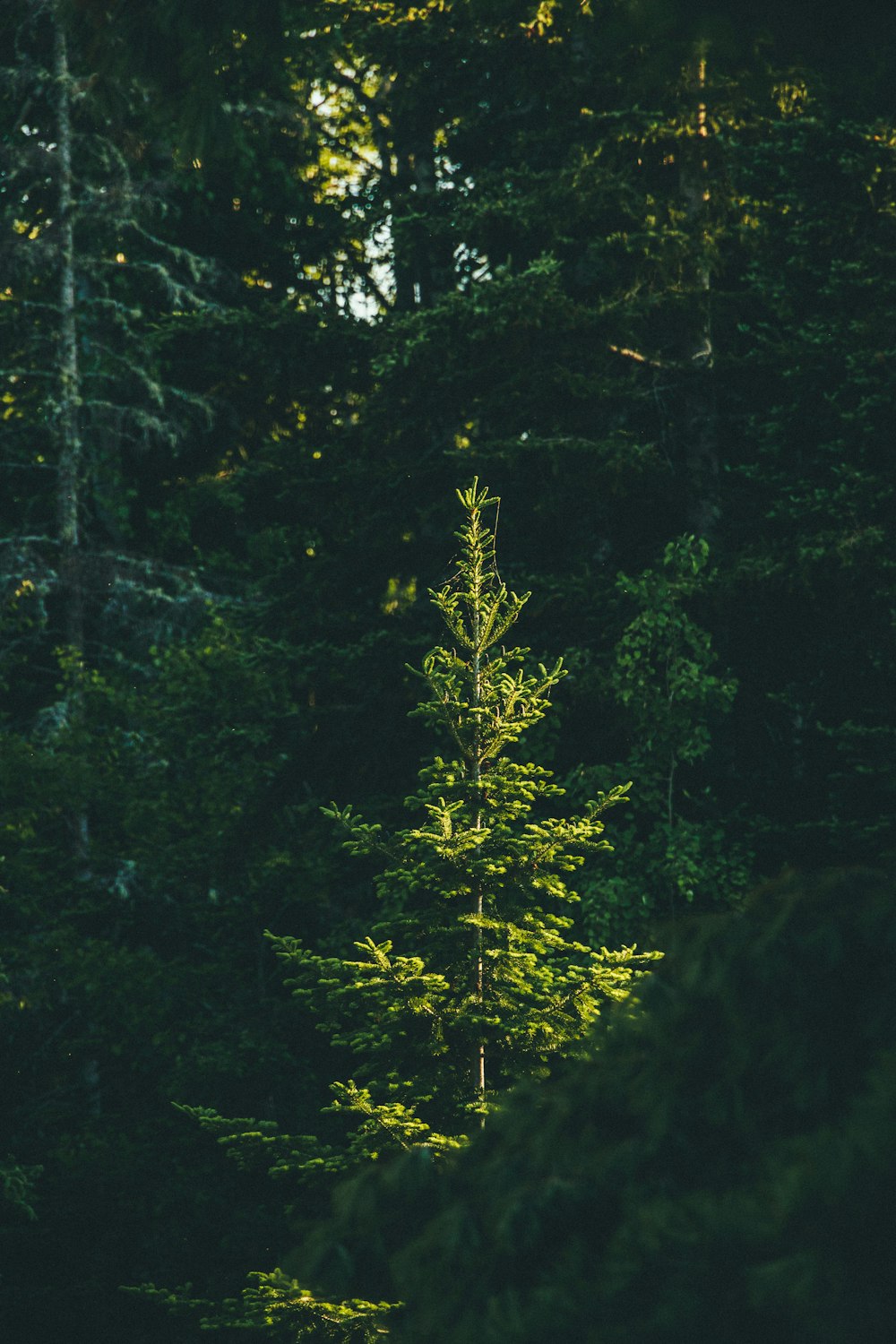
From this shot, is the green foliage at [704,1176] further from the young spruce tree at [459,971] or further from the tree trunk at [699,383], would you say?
the tree trunk at [699,383]

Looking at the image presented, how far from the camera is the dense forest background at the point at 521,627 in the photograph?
487 inches

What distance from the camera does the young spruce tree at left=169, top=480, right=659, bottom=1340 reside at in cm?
760

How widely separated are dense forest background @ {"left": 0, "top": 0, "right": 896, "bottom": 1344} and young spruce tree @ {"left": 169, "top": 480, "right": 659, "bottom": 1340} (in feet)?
10.6

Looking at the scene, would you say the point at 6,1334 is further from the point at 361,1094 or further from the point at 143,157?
the point at 143,157

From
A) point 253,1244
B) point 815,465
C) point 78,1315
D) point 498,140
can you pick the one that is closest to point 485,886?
point 253,1244

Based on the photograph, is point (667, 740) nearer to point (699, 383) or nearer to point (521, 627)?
point (521, 627)

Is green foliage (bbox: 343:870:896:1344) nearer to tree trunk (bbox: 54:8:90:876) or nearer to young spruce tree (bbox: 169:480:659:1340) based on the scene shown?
young spruce tree (bbox: 169:480:659:1340)

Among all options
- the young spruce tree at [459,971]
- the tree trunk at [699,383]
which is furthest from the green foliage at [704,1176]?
the tree trunk at [699,383]

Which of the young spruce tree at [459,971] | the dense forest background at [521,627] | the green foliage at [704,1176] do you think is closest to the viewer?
the green foliage at [704,1176]

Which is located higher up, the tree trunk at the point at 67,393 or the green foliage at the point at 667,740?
the tree trunk at the point at 67,393

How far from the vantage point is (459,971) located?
26.2 feet

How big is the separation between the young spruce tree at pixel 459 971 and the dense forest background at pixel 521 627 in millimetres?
3245

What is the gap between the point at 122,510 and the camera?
19500 millimetres

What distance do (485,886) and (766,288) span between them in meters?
A: 8.11
